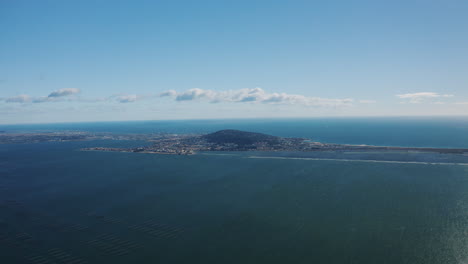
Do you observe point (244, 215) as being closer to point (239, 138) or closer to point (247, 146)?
point (247, 146)

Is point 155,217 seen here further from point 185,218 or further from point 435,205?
point 435,205

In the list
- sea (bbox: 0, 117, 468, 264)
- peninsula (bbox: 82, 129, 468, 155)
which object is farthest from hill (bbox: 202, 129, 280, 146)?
sea (bbox: 0, 117, 468, 264)

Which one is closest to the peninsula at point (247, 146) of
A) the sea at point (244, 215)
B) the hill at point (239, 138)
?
the hill at point (239, 138)

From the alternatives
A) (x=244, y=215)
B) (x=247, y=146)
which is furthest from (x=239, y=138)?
(x=244, y=215)

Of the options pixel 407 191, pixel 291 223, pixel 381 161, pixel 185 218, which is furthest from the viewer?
pixel 381 161

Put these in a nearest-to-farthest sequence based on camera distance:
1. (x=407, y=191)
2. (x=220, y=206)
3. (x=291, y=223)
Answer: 1. (x=291, y=223)
2. (x=220, y=206)
3. (x=407, y=191)

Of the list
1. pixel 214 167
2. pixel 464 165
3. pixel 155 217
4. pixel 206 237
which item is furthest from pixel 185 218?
pixel 464 165

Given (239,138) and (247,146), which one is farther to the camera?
(239,138)

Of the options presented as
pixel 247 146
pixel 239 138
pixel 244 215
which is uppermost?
pixel 239 138
